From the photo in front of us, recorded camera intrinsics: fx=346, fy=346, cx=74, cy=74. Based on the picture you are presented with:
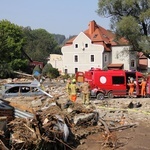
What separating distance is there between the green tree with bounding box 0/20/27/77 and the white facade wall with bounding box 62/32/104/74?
784 cm

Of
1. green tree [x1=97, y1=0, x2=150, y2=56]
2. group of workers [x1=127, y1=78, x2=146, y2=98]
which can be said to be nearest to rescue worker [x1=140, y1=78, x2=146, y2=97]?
group of workers [x1=127, y1=78, x2=146, y2=98]

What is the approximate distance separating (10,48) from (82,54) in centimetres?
1252

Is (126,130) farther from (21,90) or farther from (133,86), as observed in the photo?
(133,86)

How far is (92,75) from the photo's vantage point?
2430cm

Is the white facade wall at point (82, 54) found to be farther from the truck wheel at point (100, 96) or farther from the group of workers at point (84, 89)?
the truck wheel at point (100, 96)

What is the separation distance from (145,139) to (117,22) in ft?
110

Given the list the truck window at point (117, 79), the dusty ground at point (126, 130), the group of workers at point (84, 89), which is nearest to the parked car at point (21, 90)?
the dusty ground at point (126, 130)

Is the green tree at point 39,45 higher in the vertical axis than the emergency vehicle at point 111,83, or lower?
higher

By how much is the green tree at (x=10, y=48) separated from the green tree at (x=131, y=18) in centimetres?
1634

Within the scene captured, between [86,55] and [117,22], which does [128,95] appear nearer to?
[117,22]

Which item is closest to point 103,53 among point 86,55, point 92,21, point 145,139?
point 86,55

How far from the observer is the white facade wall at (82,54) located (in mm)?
59625

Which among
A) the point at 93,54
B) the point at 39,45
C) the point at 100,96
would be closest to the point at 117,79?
the point at 100,96

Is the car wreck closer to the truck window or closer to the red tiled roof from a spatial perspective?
the truck window
